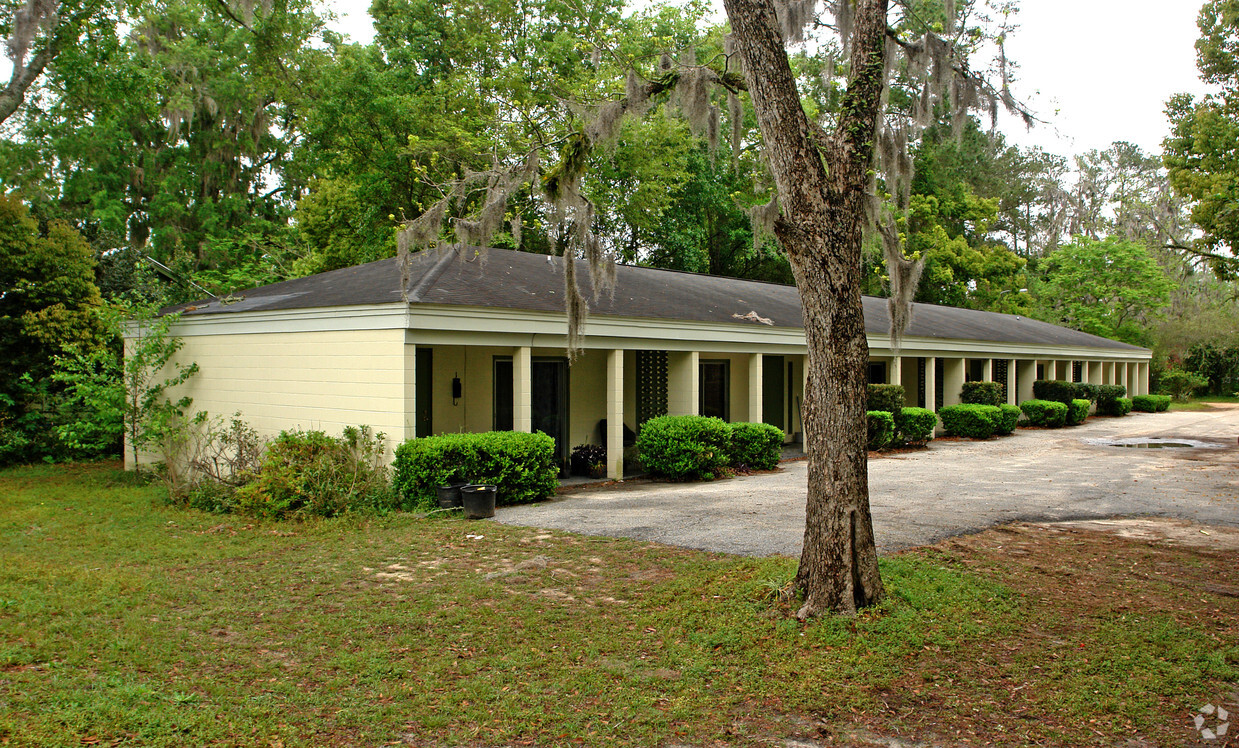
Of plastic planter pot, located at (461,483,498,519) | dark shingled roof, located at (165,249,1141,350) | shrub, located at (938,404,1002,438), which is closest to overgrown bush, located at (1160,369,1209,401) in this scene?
dark shingled roof, located at (165,249,1141,350)

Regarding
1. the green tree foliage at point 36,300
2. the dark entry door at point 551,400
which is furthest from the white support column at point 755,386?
the green tree foliage at point 36,300

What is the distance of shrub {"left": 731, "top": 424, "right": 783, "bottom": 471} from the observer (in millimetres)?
14294

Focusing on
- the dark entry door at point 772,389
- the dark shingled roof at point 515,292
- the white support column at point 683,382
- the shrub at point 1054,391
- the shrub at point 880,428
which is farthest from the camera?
the shrub at point 1054,391

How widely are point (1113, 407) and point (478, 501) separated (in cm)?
2754

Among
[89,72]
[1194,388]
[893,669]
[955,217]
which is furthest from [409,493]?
[1194,388]

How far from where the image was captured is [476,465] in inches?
409

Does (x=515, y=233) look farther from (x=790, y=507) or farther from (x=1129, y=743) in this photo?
(x=1129, y=743)

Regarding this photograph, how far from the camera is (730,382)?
18.1 metres

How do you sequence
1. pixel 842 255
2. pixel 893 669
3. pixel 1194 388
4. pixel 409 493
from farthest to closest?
1. pixel 1194 388
2. pixel 409 493
3. pixel 842 255
4. pixel 893 669

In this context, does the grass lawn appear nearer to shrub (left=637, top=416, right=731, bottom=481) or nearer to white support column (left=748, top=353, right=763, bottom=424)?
shrub (left=637, top=416, right=731, bottom=481)

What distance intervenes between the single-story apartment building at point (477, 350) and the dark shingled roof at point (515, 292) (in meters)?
0.06

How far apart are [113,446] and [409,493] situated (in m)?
11.3

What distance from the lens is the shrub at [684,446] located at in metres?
13.1

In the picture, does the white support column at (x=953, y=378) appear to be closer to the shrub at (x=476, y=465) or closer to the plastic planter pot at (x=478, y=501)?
the shrub at (x=476, y=465)
